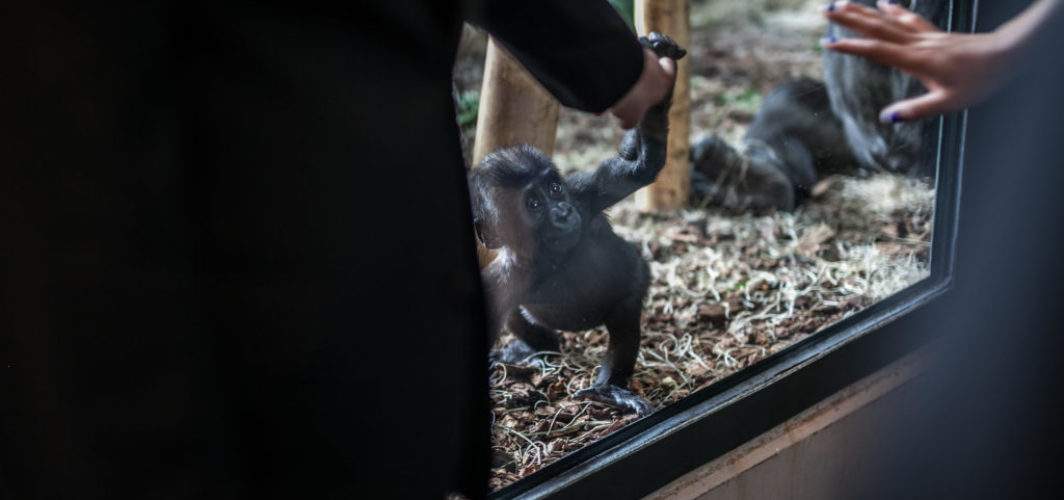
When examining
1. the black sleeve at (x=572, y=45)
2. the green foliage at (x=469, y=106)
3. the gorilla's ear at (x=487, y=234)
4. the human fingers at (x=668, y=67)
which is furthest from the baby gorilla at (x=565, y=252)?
the black sleeve at (x=572, y=45)

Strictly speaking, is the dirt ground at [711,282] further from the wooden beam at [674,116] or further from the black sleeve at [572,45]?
the black sleeve at [572,45]

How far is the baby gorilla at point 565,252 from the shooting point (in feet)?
4.94

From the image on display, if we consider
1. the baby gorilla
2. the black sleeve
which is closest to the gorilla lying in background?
the baby gorilla

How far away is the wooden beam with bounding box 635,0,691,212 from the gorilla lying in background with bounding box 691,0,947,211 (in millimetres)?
169

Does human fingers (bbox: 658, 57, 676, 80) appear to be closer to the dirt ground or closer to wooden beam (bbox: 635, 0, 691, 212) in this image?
the dirt ground

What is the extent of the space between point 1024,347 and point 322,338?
111cm

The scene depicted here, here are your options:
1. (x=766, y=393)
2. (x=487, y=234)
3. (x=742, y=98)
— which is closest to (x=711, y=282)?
(x=766, y=393)

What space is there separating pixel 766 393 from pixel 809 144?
143 centimetres

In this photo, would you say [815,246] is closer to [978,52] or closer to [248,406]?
[978,52]

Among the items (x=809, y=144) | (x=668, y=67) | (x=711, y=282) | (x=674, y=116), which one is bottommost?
(x=711, y=282)

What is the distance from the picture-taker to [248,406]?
0.76m

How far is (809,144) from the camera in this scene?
9.18 ft

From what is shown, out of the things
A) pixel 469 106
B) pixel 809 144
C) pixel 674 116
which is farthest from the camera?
pixel 809 144

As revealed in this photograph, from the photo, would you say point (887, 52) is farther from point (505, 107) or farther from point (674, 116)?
point (674, 116)
